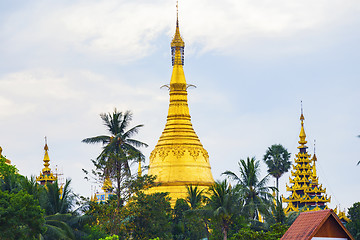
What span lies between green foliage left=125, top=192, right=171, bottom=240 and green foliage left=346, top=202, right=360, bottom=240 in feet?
40.0

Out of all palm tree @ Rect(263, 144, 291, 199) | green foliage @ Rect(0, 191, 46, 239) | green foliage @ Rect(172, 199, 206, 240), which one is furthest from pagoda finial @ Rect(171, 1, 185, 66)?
green foliage @ Rect(0, 191, 46, 239)

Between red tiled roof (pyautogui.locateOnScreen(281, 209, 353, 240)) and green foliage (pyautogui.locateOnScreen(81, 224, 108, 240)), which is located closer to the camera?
red tiled roof (pyautogui.locateOnScreen(281, 209, 353, 240))

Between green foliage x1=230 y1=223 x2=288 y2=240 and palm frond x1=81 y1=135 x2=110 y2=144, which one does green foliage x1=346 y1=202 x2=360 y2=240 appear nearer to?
green foliage x1=230 y1=223 x2=288 y2=240

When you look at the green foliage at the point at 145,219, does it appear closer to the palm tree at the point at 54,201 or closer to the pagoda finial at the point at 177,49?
the palm tree at the point at 54,201

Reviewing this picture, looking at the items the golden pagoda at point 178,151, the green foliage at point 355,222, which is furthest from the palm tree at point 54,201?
the golden pagoda at point 178,151

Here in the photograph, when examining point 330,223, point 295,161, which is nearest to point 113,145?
point 330,223

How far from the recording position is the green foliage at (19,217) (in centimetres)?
5425

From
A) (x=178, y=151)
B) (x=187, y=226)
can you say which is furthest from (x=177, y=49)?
(x=187, y=226)

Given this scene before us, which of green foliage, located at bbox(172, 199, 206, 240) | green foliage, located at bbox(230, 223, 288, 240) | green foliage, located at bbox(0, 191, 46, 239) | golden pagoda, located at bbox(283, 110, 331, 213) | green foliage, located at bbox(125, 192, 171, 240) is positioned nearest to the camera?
green foliage, located at bbox(0, 191, 46, 239)

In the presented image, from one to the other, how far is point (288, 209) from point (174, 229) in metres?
24.4

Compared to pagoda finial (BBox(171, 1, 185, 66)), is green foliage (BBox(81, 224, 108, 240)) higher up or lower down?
lower down

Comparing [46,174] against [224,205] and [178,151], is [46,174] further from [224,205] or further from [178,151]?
[224,205]

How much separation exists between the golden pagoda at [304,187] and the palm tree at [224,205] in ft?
102

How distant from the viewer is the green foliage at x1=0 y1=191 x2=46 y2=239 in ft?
178
